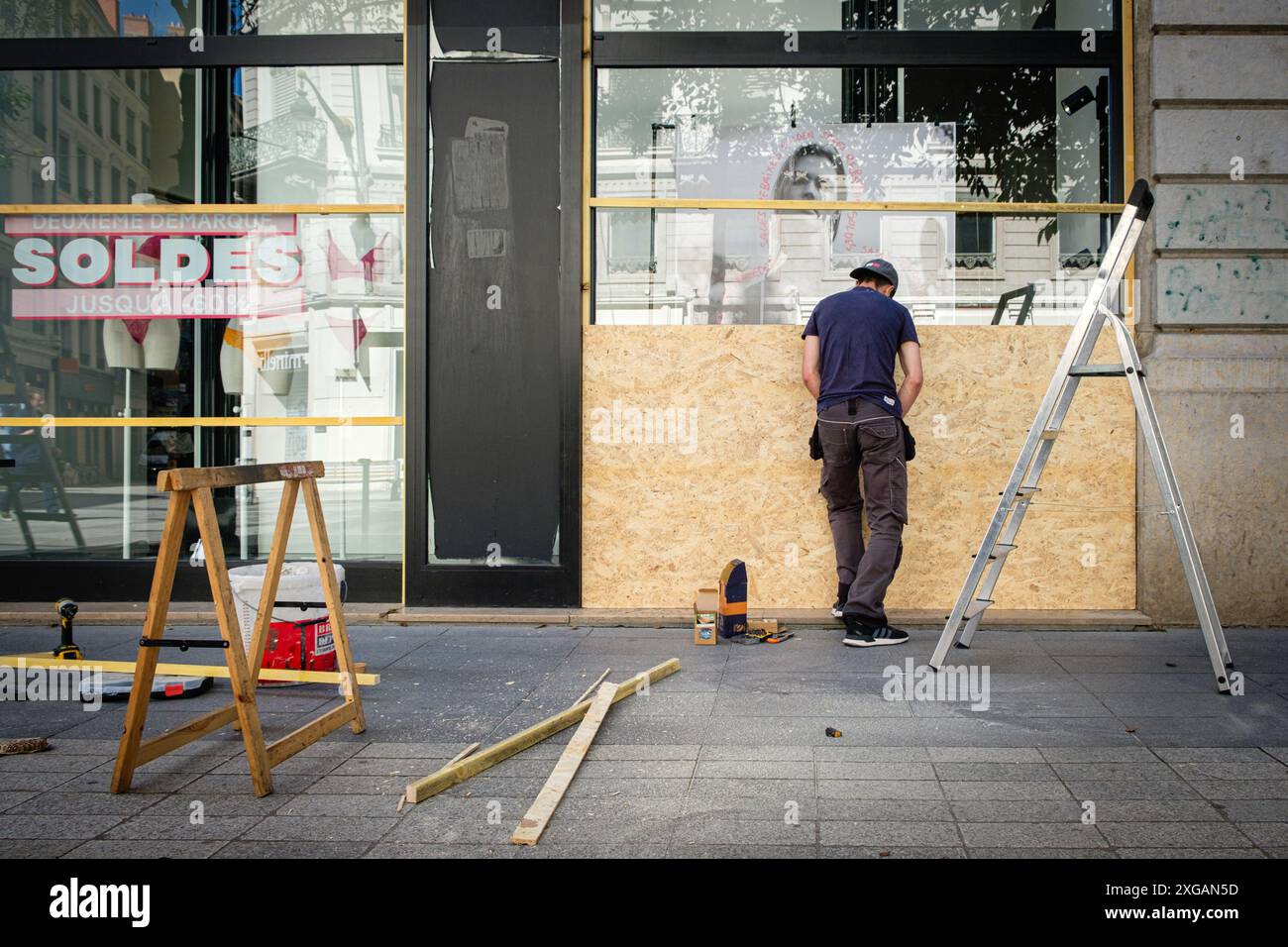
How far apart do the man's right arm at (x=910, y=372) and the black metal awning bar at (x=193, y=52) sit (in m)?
3.94

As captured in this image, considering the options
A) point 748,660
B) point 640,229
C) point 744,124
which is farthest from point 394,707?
point 744,124

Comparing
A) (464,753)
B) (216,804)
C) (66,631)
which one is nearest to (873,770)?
(464,753)

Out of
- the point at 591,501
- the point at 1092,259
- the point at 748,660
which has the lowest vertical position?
the point at 748,660

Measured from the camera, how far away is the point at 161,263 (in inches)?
290

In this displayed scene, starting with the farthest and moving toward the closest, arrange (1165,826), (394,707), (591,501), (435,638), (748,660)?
(591,501)
(435,638)
(748,660)
(394,707)
(1165,826)

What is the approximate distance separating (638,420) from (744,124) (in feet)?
7.19

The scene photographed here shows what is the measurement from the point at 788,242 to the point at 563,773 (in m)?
4.60

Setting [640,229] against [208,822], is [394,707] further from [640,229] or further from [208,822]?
[640,229]

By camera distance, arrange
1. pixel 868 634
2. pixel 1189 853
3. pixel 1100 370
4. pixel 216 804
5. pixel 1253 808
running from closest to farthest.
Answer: pixel 1189 853 < pixel 1253 808 < pixel 216 804 < pixel 1100 370 < pixel 868 634

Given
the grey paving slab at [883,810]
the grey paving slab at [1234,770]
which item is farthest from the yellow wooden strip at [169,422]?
the grey paving slab at [1234,770]

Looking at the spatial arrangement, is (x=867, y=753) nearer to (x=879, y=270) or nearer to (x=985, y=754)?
(x=985, y=754)

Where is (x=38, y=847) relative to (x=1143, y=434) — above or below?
below

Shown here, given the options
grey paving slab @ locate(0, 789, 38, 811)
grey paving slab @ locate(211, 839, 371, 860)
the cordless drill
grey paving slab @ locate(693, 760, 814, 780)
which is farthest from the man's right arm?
grey paving slab @ locate(0, 789, 38, 811)

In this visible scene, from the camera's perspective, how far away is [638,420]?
279 inches
